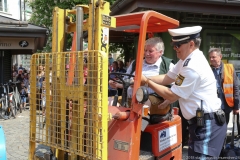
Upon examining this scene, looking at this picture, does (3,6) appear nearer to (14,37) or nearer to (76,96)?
(14,37)

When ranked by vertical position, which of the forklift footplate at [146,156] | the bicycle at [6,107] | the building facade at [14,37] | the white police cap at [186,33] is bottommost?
the bicycle at [6,107]

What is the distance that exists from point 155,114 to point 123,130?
68cm

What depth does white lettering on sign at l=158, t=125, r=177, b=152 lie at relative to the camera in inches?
117

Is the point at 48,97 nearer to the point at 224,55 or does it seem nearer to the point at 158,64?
the point at 158,64

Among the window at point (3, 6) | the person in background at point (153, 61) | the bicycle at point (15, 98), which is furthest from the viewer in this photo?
the window at point (3, 6)

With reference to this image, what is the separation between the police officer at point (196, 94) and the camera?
2494 millimetres

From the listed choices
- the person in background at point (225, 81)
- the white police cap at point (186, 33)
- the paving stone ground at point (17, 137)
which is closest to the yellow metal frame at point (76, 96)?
the white police cap at point (186, 33)

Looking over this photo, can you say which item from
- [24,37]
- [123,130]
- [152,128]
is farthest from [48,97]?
[24,37]

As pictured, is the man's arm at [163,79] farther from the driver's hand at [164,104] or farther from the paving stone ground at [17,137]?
the paving stone ground at [17,137]

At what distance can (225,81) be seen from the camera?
183 inches

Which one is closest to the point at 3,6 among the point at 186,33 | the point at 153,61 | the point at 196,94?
the point at 153,61

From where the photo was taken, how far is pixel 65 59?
8.31 ft

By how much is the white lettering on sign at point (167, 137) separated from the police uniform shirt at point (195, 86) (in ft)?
1.41

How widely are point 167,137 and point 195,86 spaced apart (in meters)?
0.82
